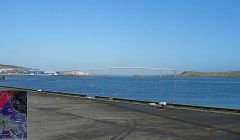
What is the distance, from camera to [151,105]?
27.7 metres

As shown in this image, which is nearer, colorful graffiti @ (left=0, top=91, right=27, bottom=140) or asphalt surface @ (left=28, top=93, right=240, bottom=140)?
colorful graffiti @ (left=0, top=91, right=27, bottom=140)

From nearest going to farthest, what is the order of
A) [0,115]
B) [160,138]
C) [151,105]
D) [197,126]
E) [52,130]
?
1. [0,115]
2. [160,138]
3. [52,130]
4. [197,126]
5. [151,105]

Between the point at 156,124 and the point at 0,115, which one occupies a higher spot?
the point at 0,115

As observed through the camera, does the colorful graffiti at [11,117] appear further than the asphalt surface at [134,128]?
No

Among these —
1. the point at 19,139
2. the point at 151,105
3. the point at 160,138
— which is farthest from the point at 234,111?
the point at 19,139

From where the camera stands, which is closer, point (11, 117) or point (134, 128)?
point (11, 117)

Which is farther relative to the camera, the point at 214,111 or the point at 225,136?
the point at 214,111

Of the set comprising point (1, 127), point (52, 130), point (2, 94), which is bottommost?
point (52, 130)

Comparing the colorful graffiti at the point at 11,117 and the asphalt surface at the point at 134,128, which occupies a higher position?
the colorful graffiti at the point at 11,117

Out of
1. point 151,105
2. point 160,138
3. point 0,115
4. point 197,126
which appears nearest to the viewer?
point 0,115

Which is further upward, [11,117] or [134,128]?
[11,117]

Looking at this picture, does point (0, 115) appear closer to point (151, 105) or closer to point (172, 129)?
point (172, 129)

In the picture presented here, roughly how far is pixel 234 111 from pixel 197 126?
275 inches

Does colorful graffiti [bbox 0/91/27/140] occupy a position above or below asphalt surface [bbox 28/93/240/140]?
above
